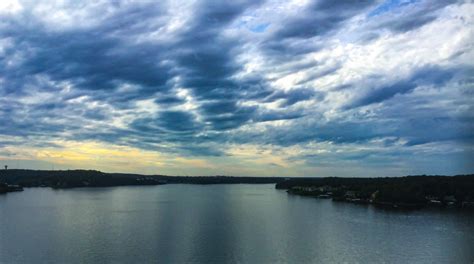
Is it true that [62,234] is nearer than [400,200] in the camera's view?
Yes

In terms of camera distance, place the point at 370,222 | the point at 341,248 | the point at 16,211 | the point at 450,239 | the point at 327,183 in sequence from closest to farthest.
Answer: the point at 341,248 < the point at 450,239 < the point at 370,222 < the point at 16,211 < the point at 327,183

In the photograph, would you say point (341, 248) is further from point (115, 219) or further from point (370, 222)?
Result: point (115, 219)

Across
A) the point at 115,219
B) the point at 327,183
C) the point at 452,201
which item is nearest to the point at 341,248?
the point at 115,219

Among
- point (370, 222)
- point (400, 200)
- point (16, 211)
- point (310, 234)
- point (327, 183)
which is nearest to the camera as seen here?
point (310, 234)

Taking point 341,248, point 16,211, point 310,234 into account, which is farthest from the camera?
point 16,211

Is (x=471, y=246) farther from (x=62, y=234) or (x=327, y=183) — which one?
(x=327, y=183)

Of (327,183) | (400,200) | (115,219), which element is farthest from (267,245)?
(327,183)

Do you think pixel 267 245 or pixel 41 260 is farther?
pixel 267 245

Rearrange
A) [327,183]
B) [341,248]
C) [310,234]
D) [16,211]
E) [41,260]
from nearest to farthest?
1. [41,260]
2. [341,248]
3. [310,234]
4. [16,211]
5. [327,183]
